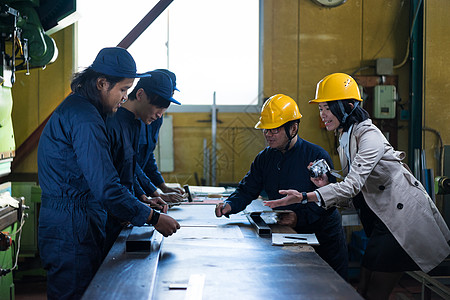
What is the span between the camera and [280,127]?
8.18 feet

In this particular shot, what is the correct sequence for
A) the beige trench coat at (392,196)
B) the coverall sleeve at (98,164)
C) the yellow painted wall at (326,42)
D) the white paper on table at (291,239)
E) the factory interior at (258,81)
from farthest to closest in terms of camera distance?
the yellow painted wall at (326,42) → the factory interior at (258,81) → the beige trench coat at (392,196) → the white paper on table at (291,239) → the coverall sleeve at (98,164)

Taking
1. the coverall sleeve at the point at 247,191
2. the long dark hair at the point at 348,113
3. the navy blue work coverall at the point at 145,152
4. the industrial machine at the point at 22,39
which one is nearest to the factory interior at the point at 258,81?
the industrial machine at the point at 22,39

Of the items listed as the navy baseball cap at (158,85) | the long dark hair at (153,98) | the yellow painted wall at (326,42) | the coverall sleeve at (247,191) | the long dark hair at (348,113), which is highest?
the yellow painted wall at (326,42)

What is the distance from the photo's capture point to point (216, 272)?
1.49m

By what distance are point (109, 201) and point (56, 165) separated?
296mm

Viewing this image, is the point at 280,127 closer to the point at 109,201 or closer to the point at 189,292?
the point at 109,201

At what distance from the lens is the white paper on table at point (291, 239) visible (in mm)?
1800

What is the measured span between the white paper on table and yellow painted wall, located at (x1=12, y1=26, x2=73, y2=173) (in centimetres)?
300

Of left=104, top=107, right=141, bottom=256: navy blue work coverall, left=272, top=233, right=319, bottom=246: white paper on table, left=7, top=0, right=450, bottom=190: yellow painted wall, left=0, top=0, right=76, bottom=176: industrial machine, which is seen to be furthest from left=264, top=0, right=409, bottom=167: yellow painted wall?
left=272, top=233, right=319, bottom=246: white paper on table

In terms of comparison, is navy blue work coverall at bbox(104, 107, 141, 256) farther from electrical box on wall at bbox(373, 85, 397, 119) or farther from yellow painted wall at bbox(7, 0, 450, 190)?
electrical box on wall at bbox(373, 85, 397, 119)

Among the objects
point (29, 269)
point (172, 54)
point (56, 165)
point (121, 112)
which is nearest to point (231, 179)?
point (172, 54)

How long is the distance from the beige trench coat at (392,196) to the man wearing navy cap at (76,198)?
86cm

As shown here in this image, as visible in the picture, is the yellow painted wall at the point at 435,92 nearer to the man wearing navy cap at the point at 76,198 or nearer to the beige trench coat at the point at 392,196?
the beige trench coat at the point at 392,196

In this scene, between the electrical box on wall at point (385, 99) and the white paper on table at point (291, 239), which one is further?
the electrical box on wall at point (385, 99)
